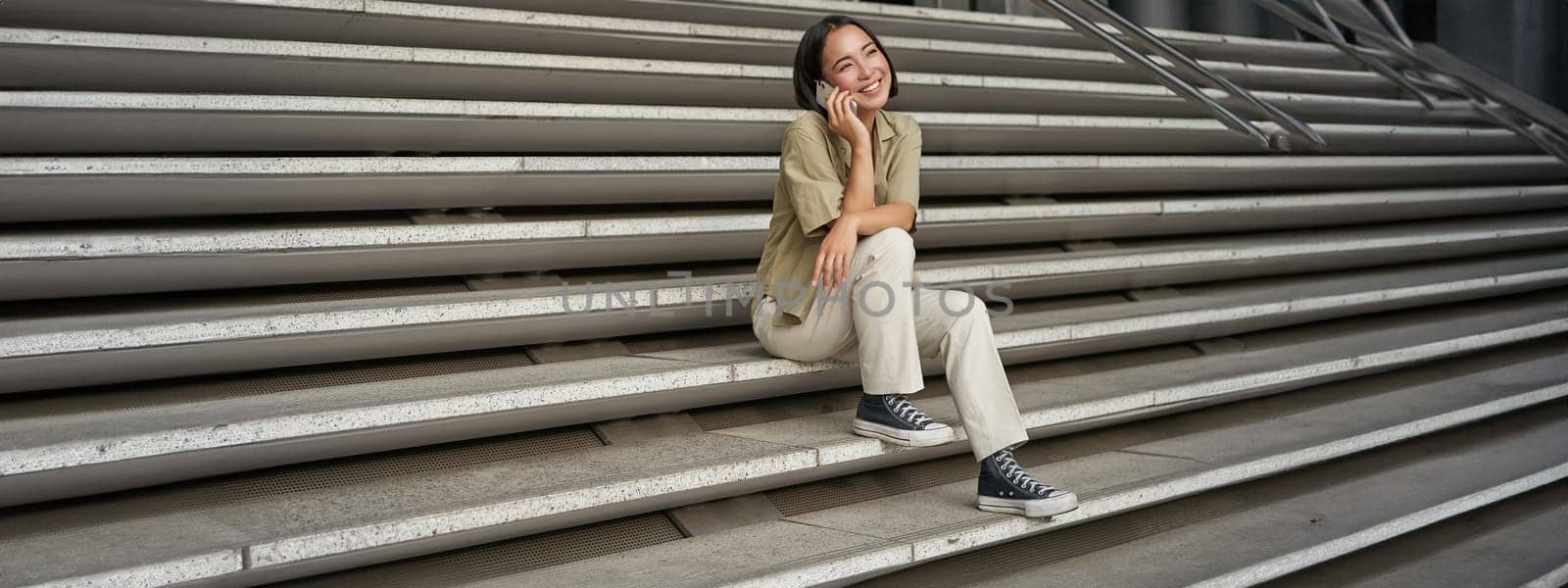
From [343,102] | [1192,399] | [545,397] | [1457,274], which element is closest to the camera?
[545,397]

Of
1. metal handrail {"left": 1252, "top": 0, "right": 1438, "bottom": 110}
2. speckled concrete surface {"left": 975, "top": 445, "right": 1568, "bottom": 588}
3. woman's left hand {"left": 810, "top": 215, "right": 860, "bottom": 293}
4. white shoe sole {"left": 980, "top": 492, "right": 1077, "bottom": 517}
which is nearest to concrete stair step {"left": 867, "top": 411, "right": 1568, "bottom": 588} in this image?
speckled concrete surface {"left": 975, "top": 445, "right": 1568, "bottom": 588}

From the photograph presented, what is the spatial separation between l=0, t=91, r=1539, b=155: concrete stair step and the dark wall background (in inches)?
99.8

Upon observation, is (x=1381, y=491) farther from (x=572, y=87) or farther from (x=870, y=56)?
(x=572, y=87)

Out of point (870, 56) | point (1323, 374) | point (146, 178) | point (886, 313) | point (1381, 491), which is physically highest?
point (870, 56)

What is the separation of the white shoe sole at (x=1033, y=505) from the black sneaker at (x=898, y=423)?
0.14 m

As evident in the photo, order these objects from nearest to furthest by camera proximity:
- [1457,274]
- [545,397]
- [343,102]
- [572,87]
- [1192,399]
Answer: [545,397], [343,102], [1192,399], [572,87], [1457,274]

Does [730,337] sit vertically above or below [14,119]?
below

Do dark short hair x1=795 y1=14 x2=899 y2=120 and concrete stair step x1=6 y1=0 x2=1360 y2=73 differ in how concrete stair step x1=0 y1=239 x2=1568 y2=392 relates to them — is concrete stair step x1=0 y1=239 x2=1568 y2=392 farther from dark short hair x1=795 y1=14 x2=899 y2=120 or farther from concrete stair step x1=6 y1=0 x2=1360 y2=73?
concrete stair step x1=6 y1=0 x2=1360 y2=73

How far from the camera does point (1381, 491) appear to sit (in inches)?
119

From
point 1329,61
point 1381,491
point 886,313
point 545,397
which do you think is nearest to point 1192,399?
point 1381,491

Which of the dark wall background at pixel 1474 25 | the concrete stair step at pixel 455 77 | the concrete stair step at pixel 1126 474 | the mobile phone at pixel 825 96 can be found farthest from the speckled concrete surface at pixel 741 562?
the dark wall background at pixel 1474 25

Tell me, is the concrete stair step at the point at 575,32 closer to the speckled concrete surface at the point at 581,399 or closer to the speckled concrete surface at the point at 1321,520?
the speckled concrete surface at the point at 581,399

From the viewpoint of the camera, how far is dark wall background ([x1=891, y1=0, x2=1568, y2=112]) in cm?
655

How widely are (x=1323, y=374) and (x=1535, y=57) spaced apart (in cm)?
433
